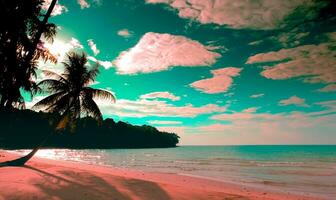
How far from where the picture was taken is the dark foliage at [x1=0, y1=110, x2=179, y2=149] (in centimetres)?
9512

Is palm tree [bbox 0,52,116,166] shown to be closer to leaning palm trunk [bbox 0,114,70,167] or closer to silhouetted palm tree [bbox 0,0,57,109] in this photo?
leaning palm trunk [bbox 0,114,70,167]

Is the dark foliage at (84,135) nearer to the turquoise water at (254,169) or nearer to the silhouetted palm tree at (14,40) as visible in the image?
the turquoise water at (254,169)

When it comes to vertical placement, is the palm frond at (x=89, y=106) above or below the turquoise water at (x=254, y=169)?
above

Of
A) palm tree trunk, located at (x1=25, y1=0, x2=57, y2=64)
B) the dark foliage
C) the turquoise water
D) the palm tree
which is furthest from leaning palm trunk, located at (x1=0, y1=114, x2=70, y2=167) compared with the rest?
the dark foliage

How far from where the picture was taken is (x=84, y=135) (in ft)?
393

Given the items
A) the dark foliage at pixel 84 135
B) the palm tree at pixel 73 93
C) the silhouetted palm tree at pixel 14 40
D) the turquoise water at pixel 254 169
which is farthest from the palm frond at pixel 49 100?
the dark foliage at pixel 84 135

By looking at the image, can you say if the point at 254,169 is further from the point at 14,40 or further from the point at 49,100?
the point at 14,40

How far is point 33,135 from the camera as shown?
101062 mm

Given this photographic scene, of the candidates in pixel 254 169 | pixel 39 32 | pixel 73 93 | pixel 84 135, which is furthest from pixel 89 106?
pixel 84 135

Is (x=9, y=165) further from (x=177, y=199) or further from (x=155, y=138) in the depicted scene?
(x=155, y=138)

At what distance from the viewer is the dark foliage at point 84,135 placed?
9512 centimetres

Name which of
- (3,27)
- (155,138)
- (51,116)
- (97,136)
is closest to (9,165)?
(51,116)

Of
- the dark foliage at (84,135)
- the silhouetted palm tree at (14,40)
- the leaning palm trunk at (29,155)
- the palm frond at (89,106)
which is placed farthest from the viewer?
the dark foliage at (84,135)

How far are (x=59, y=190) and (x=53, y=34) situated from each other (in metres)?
6.61
